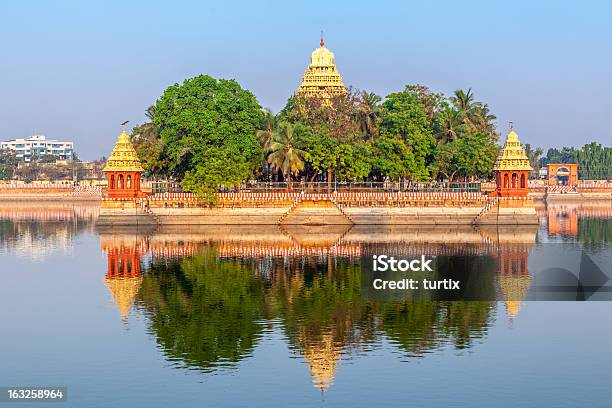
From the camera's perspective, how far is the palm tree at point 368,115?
9362 cm

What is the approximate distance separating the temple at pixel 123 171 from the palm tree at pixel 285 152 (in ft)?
34.6

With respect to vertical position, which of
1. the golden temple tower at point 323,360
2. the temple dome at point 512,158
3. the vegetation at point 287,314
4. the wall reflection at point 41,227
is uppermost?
the temple dome at point 512,158

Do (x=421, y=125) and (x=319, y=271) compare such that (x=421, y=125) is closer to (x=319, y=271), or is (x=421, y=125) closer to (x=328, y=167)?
(x=328, y=167)

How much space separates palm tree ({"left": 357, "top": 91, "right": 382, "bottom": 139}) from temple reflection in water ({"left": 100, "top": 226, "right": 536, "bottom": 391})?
20547 mm

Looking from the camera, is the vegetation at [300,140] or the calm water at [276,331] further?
the vegetation at [300,140]

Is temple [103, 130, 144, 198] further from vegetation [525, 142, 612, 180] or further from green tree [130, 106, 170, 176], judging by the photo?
vegetation [525, 142, 612, 180]

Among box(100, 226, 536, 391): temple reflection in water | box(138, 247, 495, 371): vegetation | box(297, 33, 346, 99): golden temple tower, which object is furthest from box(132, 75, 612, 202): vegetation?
box(297, 33, 346, 99): golden temple tower

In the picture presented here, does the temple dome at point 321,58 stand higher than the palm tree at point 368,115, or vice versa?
the temple dome at point 321,58

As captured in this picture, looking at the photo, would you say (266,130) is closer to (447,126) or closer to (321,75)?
(447,126)

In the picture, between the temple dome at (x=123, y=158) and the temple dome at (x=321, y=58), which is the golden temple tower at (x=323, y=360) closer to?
the temple dome at (x=123, y=158)

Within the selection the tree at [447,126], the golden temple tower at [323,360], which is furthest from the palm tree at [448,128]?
the golden temple tower at [323,360]

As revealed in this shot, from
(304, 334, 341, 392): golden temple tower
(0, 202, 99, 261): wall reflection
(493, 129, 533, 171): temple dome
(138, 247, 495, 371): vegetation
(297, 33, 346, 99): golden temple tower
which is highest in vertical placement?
(297, 33, 346, 99): golden temple tower

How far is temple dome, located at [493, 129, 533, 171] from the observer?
83812mm

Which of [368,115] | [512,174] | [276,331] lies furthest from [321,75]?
[276,331]
